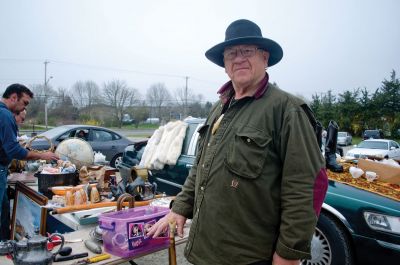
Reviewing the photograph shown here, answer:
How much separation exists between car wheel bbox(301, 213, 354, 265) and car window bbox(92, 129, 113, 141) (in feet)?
26.5

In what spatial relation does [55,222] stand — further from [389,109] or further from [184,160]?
[389,109]

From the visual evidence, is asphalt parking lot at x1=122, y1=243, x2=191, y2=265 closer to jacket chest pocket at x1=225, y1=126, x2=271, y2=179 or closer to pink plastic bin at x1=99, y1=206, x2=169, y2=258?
pink plastic bin at x1=99, y1=206, x2=169, y2=258

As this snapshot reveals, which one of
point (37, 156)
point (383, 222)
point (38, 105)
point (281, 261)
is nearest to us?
point (281, 261)

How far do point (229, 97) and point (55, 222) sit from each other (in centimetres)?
254

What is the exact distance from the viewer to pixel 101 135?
9984mm

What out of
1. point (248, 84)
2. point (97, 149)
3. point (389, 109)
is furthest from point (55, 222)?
point (389, 109)

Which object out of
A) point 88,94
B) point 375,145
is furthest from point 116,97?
point 375,145

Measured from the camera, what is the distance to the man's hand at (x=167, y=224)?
1.92 metres

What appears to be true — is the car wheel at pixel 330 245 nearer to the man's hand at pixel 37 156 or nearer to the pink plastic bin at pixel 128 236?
the pink plastic bin at pixel 128 236

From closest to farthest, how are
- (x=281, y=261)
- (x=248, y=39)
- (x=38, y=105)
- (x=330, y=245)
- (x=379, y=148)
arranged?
(x=281, y=261) → (x=248, y=39) → (x=330, y=245) → (x=379, y=148) → (x=38, y=105)

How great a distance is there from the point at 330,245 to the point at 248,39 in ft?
7.81

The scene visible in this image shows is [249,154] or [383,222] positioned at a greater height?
[249,154]

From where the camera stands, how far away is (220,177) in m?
1.52

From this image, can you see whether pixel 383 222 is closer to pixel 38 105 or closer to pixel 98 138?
pixel 98 138
